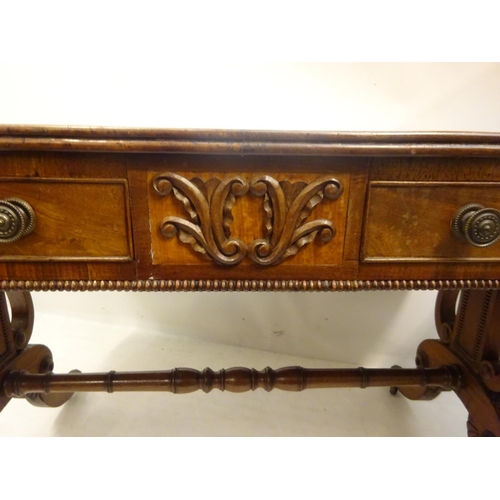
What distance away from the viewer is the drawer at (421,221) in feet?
1.43

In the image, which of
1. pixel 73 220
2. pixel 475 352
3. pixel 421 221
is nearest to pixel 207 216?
pixel 73 220

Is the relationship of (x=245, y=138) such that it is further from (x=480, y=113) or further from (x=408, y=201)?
(x=480, y=113)

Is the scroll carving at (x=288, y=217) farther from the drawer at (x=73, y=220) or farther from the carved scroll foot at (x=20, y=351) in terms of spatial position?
the carved scroll foot at (x=20, y=351)

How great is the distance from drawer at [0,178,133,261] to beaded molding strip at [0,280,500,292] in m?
0.04

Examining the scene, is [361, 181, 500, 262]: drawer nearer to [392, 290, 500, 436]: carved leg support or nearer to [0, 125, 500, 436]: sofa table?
[0, 125, 500, 436]: sofa table

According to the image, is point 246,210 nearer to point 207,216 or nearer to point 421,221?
point 207,216

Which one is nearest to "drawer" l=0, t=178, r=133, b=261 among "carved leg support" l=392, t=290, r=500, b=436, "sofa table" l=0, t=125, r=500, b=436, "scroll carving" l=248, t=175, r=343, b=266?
"sofa table" l=0, t=125, r=500, b=436

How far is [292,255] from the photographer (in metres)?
0.46

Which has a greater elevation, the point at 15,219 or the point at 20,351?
the point at 15,219

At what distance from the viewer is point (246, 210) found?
442 mm

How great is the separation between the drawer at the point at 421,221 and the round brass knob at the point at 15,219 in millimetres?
420

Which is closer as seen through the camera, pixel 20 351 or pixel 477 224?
pixel 477 224

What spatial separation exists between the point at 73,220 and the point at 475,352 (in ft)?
2.56

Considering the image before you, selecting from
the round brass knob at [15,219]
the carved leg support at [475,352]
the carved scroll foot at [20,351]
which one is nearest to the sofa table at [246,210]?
the round brass knob at [15,219]
